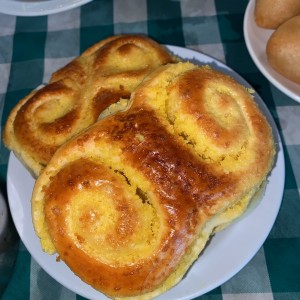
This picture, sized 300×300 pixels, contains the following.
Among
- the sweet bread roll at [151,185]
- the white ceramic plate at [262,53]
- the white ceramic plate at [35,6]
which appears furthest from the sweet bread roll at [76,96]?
the white ceramic plate at [35,6]

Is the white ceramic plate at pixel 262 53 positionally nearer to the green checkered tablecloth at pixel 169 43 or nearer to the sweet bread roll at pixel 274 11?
the sweet bread roll at pixel 274 11

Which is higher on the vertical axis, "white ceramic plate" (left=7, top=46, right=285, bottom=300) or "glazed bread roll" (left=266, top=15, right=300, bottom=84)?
"glazed bread roll" (left=266, top=15, right=300, bottom=84)

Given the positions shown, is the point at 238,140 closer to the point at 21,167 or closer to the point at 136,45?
the point at 136,45

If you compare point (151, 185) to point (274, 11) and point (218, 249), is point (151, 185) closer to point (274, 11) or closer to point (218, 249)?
point (218, 249)

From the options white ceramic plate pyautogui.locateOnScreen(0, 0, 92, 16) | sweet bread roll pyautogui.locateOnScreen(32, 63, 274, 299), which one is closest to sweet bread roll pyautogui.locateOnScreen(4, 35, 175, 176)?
sweet bread roll pyautogui.locateOnScreen(32, 63, 274, 299)

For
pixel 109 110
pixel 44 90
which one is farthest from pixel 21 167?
pixel 109 110

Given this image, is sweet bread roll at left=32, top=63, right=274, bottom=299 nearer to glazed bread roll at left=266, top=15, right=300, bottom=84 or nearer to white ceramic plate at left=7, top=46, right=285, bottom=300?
white ceramic plate at left=7, top=46, right=285, bottom=300
